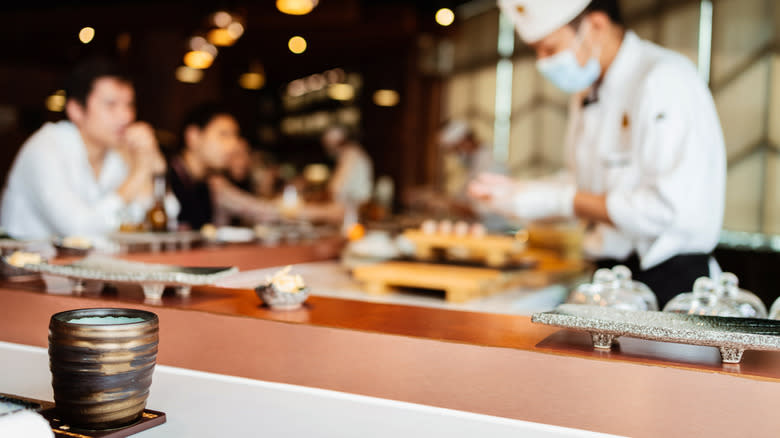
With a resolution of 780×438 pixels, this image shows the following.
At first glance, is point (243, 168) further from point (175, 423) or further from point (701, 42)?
point (175, 423)

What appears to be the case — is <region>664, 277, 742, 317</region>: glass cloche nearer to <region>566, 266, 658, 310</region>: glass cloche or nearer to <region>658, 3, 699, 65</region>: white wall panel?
<region>566, 266, 658, 310</region>: glass cloche

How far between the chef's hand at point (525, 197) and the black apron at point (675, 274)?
311 millimetres

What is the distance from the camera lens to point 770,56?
472 cm

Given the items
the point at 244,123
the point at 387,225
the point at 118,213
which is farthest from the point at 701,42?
the point at 244,123

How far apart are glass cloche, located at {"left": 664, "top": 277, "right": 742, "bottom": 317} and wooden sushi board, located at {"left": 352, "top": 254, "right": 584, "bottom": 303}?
2.96 feet

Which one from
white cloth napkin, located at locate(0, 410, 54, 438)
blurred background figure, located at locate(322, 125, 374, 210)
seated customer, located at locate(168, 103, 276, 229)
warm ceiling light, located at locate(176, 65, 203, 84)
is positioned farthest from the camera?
warm ceiling light, located at locate(176, 65, 203, 84)

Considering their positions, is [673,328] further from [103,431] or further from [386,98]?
[386,98]

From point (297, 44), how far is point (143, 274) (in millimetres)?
7958

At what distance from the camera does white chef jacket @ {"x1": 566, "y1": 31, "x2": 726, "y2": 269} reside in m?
1.89

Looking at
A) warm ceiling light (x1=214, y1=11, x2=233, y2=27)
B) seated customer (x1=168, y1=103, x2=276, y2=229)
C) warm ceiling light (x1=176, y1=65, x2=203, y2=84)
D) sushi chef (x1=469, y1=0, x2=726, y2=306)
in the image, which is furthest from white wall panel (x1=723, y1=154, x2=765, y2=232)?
warm ceiling light (x1=176, y1=65, x2=203, y2=84)

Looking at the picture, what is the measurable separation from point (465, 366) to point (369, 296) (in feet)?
3.82

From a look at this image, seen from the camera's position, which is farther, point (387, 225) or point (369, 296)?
point (387, 225)

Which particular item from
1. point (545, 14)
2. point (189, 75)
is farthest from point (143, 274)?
point (189, 75)

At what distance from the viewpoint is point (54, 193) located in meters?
2.62
